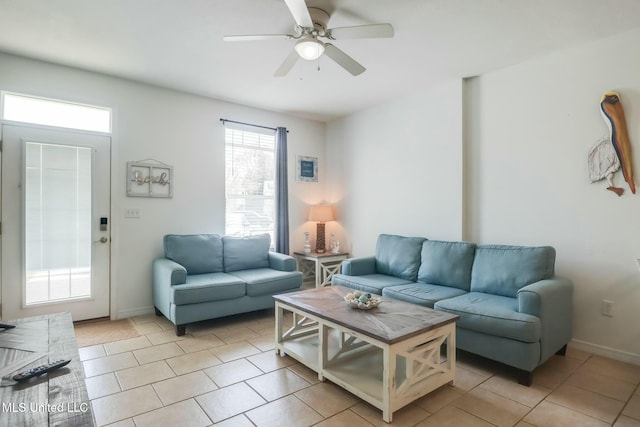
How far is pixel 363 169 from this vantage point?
476 cm

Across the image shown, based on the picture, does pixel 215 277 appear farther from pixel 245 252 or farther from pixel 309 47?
pixel 309 47

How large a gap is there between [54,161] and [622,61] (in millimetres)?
5081

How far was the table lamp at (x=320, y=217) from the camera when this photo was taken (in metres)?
4.86

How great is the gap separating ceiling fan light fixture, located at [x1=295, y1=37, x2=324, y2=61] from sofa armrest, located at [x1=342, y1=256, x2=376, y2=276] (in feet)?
7.17

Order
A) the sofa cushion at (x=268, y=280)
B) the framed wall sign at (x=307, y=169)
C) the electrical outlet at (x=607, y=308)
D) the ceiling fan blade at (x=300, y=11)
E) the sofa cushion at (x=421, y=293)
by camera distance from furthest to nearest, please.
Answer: the framed wall sign at (x=307, y=169) → the sofa cushion at (x=268, y=280) → the sofa cushion at (x=421, y=293) → the electrical outlet at (x=607, y=308) → the ceiling fan blade at (x=300, y=11)

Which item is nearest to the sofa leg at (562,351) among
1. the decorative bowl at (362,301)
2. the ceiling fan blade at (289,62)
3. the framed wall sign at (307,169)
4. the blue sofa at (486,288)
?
the blue sofa at (486,288)

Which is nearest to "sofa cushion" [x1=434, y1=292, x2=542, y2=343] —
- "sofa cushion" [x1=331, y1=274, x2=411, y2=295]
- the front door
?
"sofa cushion" [x1=331, y1=274, x2=411, y2=295]

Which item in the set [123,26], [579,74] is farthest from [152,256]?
[579,74]

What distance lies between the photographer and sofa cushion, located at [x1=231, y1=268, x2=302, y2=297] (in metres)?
3.58

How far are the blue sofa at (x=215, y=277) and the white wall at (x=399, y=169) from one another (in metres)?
1.34

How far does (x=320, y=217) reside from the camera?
4848 millimetres

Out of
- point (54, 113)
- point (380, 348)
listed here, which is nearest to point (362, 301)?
point (380, 348)

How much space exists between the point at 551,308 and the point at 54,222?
439cm

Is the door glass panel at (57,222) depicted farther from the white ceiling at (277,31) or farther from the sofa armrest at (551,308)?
the sofa armrest at (551,308)
